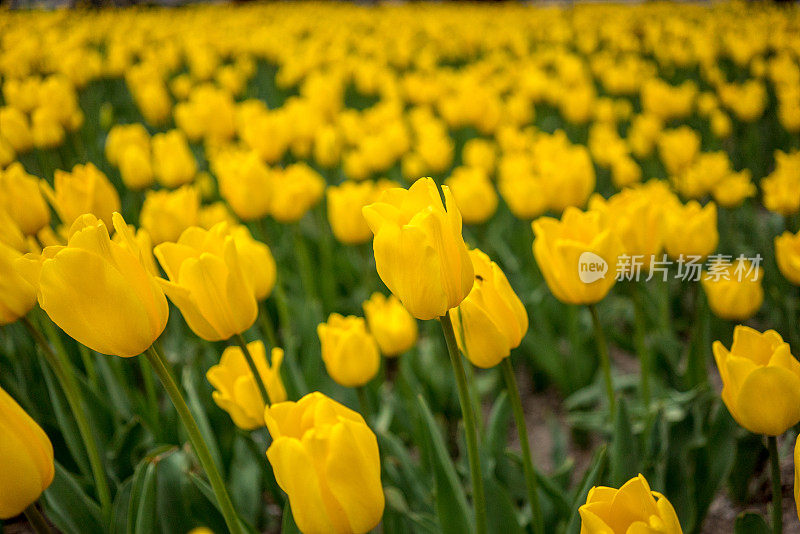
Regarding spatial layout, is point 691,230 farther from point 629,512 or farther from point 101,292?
point 101,292

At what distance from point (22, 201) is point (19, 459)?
896 millimetres

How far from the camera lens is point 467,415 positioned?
90cm

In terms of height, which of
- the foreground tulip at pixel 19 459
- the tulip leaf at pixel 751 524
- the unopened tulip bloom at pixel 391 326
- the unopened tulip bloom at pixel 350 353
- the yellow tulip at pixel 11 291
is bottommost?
the tulip leaf at pixel 751 524

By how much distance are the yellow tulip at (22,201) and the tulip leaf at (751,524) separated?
156 cm

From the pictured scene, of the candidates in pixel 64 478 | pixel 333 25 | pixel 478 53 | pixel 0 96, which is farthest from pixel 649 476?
pixel 333 25

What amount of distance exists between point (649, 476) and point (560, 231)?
492 millimetres

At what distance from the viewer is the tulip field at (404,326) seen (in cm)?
78

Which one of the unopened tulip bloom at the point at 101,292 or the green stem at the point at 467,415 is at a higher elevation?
the unopened tulip bloom at the point at 101,292

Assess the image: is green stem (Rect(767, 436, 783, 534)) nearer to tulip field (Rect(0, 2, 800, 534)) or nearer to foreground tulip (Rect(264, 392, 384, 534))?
tulip field (Rect(0, 2, 800, 534))

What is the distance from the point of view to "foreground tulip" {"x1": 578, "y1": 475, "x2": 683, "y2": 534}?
672 mm

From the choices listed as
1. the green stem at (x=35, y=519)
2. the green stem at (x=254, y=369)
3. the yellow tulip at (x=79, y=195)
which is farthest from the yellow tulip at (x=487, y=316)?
the yellow tulip at (x=79, y=195)

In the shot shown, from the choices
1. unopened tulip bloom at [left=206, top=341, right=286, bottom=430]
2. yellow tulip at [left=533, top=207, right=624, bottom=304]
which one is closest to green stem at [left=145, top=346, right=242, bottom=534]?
unopened tulip bloom at [left=206, top=341, right=286, bottom=430]

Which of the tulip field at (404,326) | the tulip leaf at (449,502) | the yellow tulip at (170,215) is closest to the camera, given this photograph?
the tulip field at (404,326)

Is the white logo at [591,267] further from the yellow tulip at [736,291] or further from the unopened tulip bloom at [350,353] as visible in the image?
the yellow tulip at [736,291]
